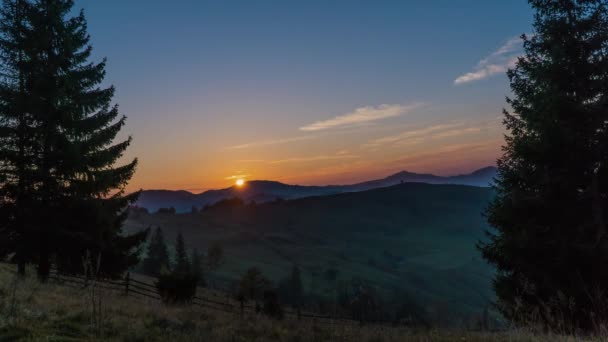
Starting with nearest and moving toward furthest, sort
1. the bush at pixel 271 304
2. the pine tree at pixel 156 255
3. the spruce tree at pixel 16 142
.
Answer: the spruce tree at pixel 16 142 → the bush at pixel 271 304 → the pine tree at pixel 156 255

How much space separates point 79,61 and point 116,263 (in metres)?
9.89

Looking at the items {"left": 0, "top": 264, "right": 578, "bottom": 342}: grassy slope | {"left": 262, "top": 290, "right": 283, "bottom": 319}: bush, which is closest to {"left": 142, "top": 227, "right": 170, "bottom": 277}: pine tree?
{"left": 262, "top": 290, "right": 283, "bottom": 319}: bush

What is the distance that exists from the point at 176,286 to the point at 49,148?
8423mm

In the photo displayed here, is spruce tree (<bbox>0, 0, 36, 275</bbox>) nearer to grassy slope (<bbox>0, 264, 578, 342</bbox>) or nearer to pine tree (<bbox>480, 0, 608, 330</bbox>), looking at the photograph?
grassy slope (<bbox>0, 264, 578, 342</bbox>)

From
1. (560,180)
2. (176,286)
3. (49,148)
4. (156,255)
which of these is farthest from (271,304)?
(156,255)

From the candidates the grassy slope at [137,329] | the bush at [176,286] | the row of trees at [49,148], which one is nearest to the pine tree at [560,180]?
the grassy slope at [137,329]

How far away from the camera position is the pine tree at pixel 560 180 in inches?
527

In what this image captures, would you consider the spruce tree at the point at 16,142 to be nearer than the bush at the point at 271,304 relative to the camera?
Yes

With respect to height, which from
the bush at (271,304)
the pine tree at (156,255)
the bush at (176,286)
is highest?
the bush at (176,286)

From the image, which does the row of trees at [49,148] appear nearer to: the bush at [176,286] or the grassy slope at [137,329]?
the bush at [176,286]

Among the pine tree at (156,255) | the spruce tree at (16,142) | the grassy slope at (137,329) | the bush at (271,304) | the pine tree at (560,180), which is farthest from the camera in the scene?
the pine tree at (156,255)

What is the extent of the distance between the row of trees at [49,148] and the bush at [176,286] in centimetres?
342

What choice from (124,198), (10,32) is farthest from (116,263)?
(10,32)

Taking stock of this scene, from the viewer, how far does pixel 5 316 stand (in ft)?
24.9
